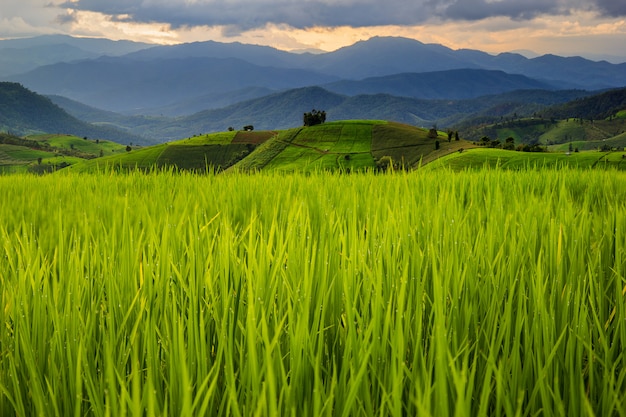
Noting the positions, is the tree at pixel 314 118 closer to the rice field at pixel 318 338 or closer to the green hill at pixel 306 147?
the green hill at pixel 306 147

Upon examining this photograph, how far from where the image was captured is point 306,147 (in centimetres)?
13562

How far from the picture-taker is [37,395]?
1.29m

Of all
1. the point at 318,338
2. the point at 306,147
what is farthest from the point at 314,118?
the point at 318,338

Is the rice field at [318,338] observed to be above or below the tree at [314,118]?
below

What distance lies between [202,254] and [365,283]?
1046 millimetres

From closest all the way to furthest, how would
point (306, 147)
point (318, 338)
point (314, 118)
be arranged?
point (318, 338), point (306, 147), point (314, 118)

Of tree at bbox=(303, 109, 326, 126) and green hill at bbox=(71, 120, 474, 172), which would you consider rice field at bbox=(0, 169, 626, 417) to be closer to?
green hill at bbox=(71, 120, 474, 172)

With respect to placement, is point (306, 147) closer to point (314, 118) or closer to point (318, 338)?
point (314, 118)

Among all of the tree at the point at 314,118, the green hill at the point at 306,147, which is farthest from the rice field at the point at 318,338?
the tree at the point at 314,118

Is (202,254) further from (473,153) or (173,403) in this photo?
(473,153)

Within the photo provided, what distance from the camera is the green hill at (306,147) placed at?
126562mm

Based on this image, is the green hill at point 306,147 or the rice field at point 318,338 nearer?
the rice field at point 318,338

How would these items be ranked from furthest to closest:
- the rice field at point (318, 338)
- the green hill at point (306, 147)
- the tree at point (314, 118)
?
1. the tree at point (314, 118)
2. the green hill at point (306, 147)
3. the rice field at point (318, 338)

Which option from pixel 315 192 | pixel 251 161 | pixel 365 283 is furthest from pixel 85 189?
Result: pixel 251 161
